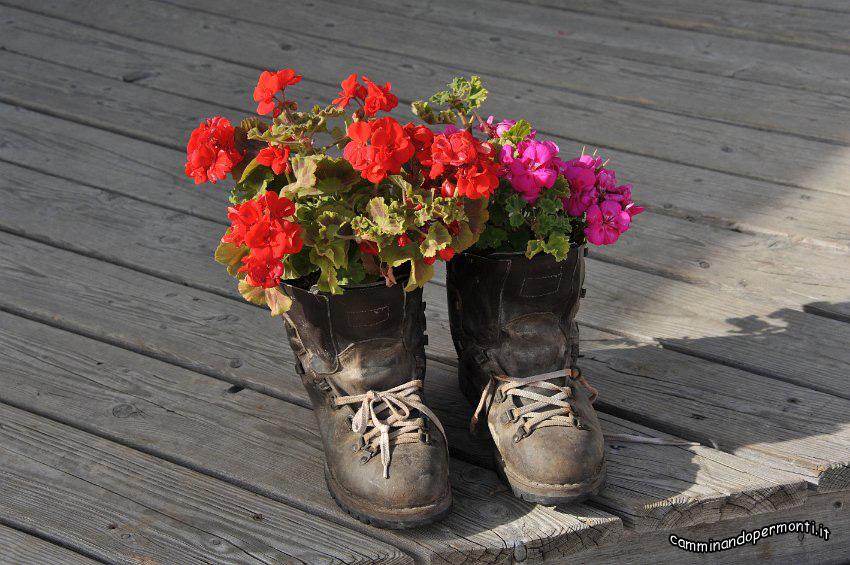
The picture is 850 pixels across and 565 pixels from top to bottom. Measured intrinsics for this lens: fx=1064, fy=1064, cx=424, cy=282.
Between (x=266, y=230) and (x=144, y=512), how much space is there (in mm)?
407

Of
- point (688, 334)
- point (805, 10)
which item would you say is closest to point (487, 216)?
point (688, 334)

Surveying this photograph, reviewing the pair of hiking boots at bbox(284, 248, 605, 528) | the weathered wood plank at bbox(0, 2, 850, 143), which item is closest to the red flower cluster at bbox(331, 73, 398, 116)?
the pair of hiking boots at bbox(284, 248, 605, 528)

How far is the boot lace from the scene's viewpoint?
1255 mm

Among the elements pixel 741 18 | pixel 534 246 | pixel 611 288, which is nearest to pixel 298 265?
pixel 534 246

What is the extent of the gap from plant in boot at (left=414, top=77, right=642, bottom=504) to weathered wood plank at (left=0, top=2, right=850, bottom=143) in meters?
1.11

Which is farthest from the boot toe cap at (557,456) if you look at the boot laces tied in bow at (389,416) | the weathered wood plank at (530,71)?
the weathered wood plank at (530,71)

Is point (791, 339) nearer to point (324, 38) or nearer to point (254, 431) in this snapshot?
point (254, 431)

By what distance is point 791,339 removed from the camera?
1597 millimetres

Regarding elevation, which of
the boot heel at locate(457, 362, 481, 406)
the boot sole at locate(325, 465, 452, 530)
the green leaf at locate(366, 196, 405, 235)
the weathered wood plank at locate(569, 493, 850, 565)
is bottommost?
the weathered wood plank at locate(569, 493, 850, 565)

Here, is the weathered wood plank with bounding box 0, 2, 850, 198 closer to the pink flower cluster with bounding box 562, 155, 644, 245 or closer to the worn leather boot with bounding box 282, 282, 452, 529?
the pink flower cluster with bounding box 562, 155, 644, 245

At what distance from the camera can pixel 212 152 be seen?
123 cm

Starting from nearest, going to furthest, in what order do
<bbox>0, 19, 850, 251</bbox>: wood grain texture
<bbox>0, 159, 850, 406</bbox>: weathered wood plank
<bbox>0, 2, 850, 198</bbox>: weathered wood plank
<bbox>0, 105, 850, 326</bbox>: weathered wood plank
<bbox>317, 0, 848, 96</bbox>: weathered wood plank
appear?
<bbox>0, 159, 850, 406</bbox>: weathered wood plank < <bbox>0, 105, 850, 326</bbox>: weathered wood plank < <bbox>0, 19, 850, 251</bbox>: wood grain texture < <bbox>0, 2, 850, 198</bbox>: weathered wood plank < <bbox>317, 0, 848, 96</bbox>: weathered wood plank

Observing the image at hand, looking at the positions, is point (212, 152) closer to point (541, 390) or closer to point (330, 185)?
point (330, 185)

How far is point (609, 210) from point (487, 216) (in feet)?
0.53
